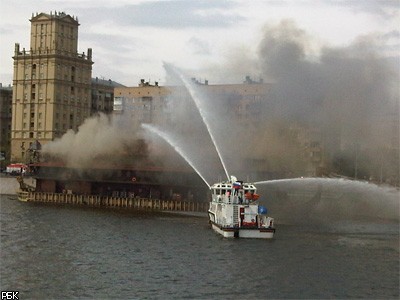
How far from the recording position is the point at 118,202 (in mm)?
110312

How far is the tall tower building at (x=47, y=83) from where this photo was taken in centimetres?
16788

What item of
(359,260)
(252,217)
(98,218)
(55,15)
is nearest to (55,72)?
(55,15)

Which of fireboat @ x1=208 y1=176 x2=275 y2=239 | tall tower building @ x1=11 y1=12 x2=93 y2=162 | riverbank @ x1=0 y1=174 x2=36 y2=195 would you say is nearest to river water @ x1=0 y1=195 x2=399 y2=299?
fireboat @ x1=208 y1=176 x2=275 y2=239

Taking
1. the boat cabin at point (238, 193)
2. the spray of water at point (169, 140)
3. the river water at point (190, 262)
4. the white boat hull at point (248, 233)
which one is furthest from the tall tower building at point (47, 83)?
the white boat hull at point (248, 233)

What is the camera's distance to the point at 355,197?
351ft

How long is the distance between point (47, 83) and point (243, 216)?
4444 inches

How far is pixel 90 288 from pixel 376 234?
3862cm

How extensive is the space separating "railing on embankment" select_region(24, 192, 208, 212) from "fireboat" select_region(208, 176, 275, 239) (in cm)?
3569

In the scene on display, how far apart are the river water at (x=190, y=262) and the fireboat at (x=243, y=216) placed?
1541mm

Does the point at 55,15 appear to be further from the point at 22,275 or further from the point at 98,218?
the point at 22,275

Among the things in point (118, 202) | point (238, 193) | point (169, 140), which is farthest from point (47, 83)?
point (238, 193)

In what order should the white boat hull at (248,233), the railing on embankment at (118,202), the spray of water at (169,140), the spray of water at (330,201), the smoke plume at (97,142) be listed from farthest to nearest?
the smoke plume at (97,142)
the railing on embankment at (118,202)
the spray of water at (169,140)
the spray of water at (330,201)
the white boat hull at (248,233)

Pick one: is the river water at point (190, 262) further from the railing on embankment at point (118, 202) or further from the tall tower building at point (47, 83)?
the tall tower building at point (47, 83)

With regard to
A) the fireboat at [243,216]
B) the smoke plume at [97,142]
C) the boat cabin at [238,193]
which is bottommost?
the fireboat at [243,216]
